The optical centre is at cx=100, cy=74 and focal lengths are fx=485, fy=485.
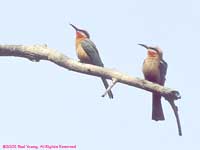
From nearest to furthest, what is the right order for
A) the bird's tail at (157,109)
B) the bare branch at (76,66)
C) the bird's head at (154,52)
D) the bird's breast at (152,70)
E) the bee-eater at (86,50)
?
the bare branch at (76,66) < the bird's tail at (157,109) < the bird's breast at (152,70) < the bird's head at (154,52) < the bee-eater at (86,50)

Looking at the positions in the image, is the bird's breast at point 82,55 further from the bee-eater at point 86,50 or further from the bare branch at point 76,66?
the bare branch at point 76,66

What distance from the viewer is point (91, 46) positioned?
9648 mm

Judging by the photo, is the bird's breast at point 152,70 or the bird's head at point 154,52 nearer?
the bird's breast at point 152,70

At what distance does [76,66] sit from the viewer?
6.38m

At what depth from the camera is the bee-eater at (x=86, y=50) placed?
372 inches

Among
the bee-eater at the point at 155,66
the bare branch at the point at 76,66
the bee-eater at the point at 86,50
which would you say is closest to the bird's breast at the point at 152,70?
the bee-eater at the point at 155,66

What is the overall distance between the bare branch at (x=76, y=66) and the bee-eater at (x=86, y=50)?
2.65m

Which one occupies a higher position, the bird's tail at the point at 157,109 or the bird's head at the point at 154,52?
the bird's head at the point at 154,52

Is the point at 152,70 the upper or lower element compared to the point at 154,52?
lower

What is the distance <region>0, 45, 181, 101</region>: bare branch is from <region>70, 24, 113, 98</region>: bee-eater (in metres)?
2.65

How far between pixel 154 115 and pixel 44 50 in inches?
80.2

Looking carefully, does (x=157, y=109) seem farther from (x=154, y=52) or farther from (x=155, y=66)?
(x=154, y=52)

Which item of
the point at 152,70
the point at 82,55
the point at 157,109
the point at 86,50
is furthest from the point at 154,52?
the point at 82,55

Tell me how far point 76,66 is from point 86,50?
10.2 feet
